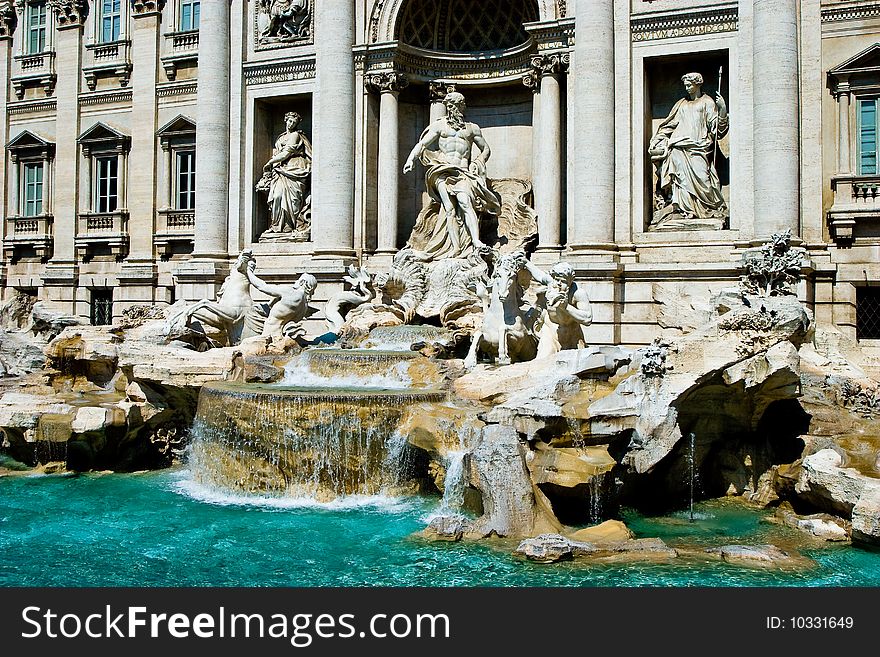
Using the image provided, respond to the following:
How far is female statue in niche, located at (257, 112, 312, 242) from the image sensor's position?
20672 millimetres

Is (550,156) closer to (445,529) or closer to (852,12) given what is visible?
(852,12)

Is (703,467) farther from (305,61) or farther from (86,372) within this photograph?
(305,61)

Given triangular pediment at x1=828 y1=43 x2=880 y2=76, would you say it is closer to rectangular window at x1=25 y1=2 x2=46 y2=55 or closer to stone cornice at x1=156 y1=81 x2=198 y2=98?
stone cornice at x1=156 y1=81 x2=198 y2=98

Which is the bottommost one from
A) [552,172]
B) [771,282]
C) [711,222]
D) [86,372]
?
[86,372]

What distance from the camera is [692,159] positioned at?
17.2 metres

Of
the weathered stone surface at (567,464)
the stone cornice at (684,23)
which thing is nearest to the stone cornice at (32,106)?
the stone cornice at (684,23)

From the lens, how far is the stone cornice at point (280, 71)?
20438 mm

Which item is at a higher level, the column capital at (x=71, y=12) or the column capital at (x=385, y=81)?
the column capital at (x=71, y=12)

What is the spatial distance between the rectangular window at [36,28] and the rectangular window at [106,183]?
4.01 metres

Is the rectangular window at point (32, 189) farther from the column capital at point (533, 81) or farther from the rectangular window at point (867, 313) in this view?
the rectangular window at point (867, 313)

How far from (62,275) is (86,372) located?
8.46m

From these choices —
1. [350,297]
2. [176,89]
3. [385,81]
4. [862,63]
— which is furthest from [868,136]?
[176,89]

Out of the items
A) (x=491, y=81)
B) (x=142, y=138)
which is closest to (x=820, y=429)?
(x=491, y=81)

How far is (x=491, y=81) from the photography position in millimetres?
20156
